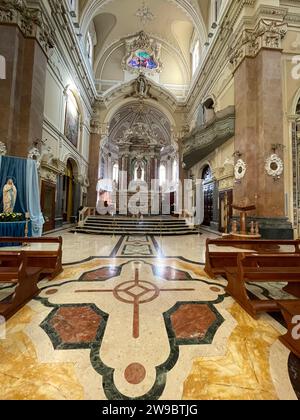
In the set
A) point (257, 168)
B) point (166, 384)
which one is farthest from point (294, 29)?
point (166, 384)

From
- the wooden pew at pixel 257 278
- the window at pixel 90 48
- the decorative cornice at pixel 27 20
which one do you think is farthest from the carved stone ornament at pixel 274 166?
the window at pixel 90 48

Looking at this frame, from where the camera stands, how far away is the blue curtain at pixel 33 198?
6422 millimetres

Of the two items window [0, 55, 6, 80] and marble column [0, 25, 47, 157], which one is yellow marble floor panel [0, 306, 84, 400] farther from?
window [0, 55, 6, 80]

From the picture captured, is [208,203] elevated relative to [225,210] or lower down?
elevated

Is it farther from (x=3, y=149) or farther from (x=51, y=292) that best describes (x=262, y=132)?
(x=3, y=149)

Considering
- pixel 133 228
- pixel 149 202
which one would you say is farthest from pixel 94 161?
pixel 133 228

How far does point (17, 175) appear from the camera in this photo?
630cm

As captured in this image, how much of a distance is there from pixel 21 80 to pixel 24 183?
3.71m

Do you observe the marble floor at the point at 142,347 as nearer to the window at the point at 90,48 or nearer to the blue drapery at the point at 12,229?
the blue drapery at the point at 12,229

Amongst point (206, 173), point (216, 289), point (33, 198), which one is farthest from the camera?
point (206, 173)

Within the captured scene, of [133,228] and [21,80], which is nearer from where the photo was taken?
[21,80]

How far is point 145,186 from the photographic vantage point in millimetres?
18219

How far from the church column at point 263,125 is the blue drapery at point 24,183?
294 inches

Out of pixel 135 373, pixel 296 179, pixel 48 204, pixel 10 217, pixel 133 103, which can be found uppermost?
pixel 133 103
